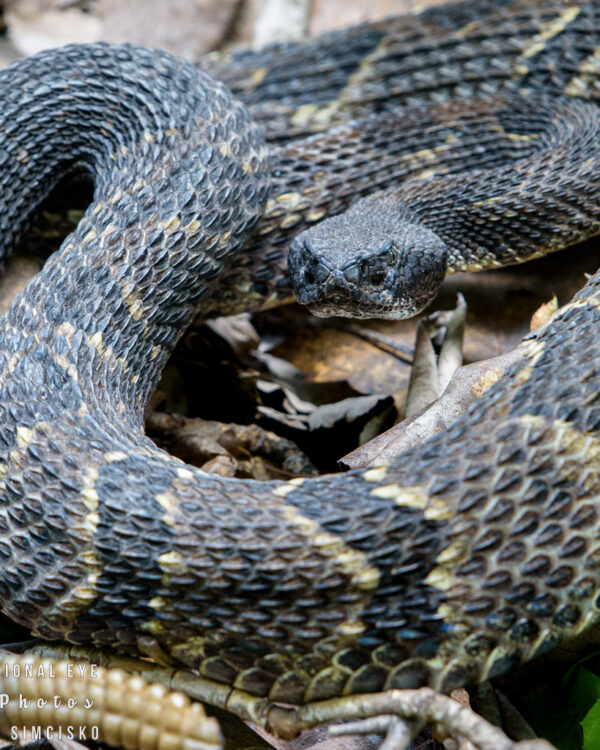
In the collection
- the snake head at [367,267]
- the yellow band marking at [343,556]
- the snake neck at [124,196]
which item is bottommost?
the snake head at [367,267]

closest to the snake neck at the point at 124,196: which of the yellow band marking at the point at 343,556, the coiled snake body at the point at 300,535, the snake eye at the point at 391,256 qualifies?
the coiled snake body at the point at 300,535

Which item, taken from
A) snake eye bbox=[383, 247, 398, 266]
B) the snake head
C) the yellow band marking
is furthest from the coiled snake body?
snake eye bbox=[383, 247, 398, 266]

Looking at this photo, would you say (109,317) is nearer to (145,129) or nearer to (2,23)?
(145,129)

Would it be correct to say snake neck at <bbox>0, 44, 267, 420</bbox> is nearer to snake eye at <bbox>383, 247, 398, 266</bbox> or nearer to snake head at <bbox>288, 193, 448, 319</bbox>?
snake head at <bbox>288, 193, 448, 319</bbox>

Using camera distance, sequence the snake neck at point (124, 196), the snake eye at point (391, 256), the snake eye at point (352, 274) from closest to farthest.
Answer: the snake neck at point (124, 196) < the snake eye at point (352, 274) < the snake eye at point (391, 256)

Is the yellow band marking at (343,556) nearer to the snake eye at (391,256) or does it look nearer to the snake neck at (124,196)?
the snake neck at (124,196)

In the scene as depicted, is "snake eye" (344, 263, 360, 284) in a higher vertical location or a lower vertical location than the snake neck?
lower

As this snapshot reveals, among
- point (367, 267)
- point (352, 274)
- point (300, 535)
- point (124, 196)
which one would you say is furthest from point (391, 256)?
point (300, 535)

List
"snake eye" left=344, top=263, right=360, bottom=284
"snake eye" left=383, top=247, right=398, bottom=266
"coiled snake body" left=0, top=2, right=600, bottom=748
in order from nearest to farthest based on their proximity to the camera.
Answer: "coiled snake body" left=0, top=2, right=600, bottom=748, "snake eye" left=344, top=263, right=360, bottom=284, "snake eye" left=383, top=247, right=398, bottom=266
